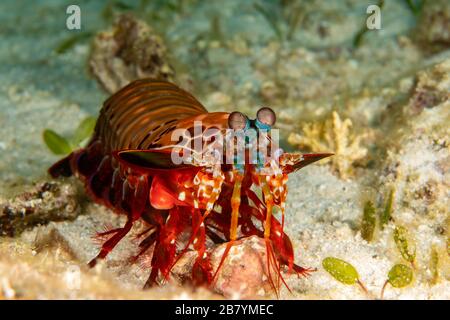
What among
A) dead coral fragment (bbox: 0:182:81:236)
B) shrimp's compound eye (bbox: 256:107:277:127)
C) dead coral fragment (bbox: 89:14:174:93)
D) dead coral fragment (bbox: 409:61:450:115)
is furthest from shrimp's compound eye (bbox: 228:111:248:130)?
dead coral fragment (bbox: 89:14:174:93)

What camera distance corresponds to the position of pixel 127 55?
6.27 meters

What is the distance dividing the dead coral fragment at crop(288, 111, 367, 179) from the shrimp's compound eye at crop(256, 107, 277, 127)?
1.88 meters

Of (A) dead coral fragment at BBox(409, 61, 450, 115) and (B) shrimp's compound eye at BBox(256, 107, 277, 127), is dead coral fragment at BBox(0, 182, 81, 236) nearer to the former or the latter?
(B) shrimp's compound eye at BBox(256, 107, 277, 127)

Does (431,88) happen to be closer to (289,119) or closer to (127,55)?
(289,119)

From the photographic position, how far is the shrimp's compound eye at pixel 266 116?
3.16 meters

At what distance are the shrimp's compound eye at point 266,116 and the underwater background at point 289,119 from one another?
1.03 metres

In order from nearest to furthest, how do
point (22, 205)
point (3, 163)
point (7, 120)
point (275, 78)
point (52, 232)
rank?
point (52, 232) < point (22, 205) < point (3, 163) < point (7, 120) < point (275, 78)

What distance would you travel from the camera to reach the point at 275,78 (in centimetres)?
694

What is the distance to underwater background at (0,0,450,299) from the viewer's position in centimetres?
337

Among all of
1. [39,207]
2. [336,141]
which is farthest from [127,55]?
[336,141]

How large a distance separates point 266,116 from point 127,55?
11.8ft
